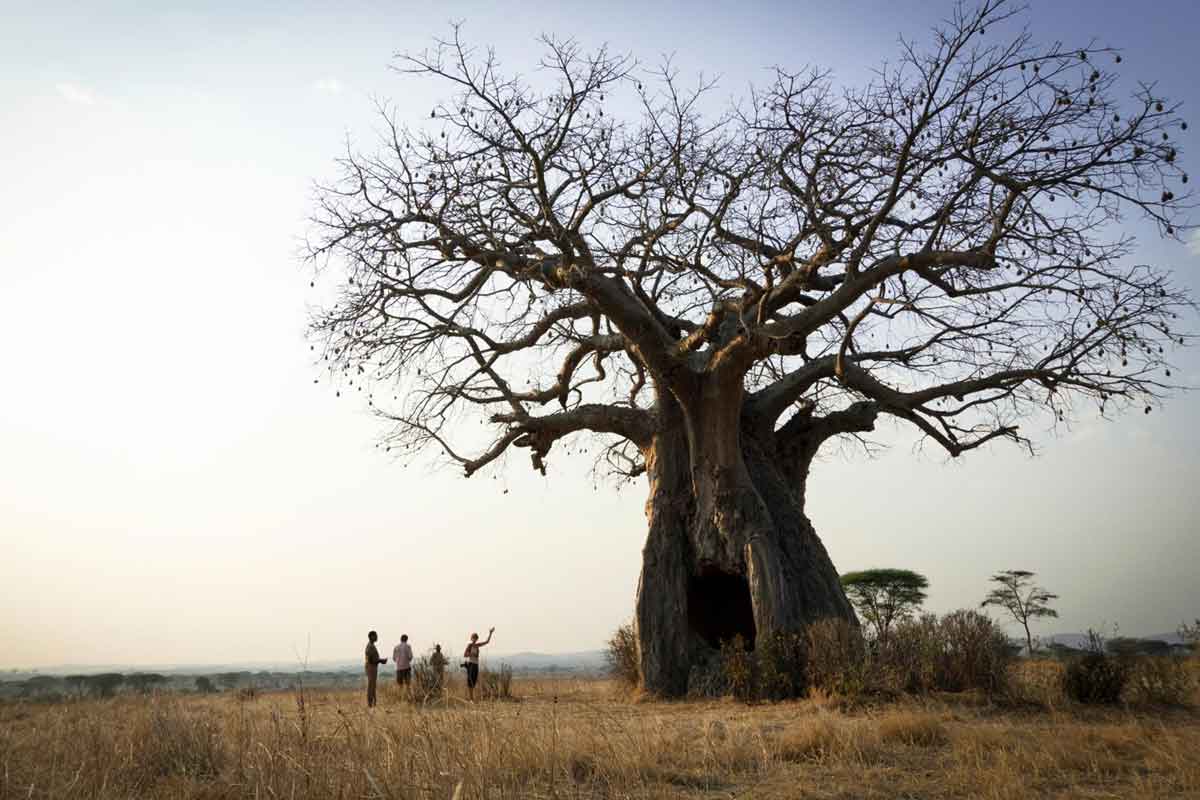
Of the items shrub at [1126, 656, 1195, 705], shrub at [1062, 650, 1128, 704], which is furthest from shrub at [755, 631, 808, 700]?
shrub at [1126, 656, 1195, 705]

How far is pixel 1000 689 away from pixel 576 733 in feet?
18.2

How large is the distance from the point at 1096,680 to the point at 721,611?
561 cm

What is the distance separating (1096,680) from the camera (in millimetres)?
8930

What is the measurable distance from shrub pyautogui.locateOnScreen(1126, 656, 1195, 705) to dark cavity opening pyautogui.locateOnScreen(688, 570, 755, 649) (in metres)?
5.05

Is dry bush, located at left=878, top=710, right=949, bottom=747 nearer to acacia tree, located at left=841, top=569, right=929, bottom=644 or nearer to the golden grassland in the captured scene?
the golden grassland

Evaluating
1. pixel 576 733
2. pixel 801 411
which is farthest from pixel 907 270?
pixel 576 733

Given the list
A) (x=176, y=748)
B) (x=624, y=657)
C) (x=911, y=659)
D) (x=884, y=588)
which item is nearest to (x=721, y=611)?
(x=624, y=657)

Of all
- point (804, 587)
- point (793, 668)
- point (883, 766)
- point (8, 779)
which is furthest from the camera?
point (804, 587)

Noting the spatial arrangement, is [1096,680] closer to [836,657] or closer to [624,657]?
[836,657]

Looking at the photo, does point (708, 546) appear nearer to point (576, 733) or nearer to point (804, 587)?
point (804, 587)

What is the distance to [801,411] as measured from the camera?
13555mm

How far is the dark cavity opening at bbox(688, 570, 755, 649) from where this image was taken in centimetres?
1301

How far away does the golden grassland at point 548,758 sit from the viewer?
152 inches

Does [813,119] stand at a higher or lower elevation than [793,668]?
higher
